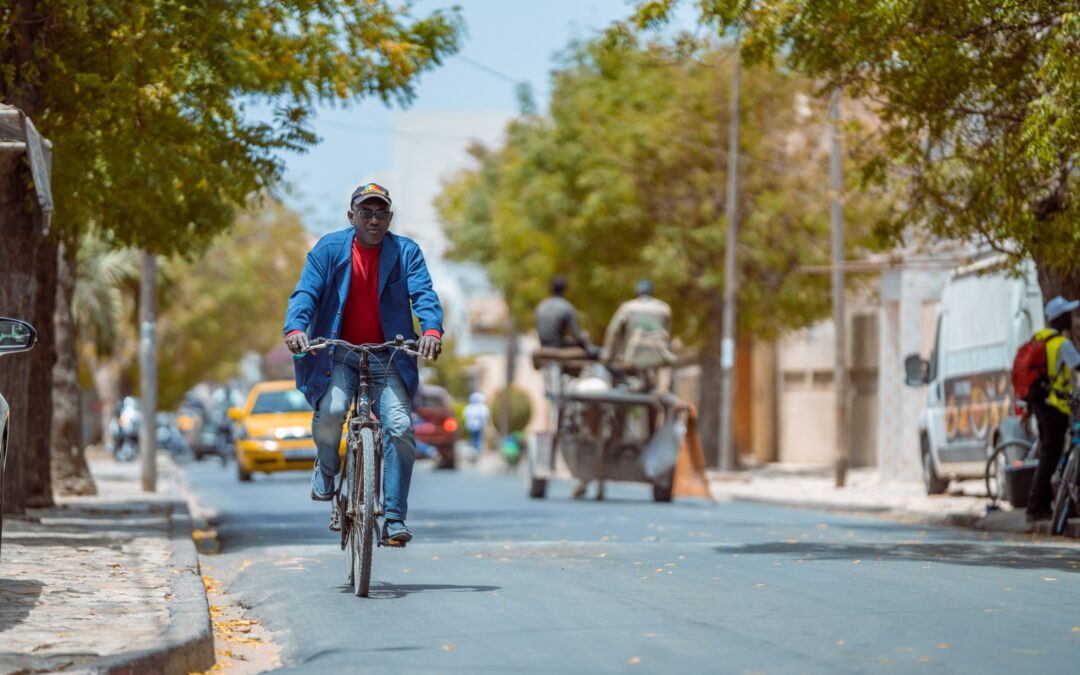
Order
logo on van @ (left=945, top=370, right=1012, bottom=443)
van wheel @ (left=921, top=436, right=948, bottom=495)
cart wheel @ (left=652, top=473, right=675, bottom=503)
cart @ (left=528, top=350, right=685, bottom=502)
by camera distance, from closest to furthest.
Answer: logo on van @ (left=945, top=370, right=1012, bottom=443)
cart @ (left=528, top=350, right=685, bottom=502)
cart wheel @ (left=652, top=473, right=675, bottom=503)
van wheel @ (left=921, top=436, right=948, bottom=495)

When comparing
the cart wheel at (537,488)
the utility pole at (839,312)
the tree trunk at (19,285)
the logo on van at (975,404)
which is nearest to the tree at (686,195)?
the utility pole at (839,312)

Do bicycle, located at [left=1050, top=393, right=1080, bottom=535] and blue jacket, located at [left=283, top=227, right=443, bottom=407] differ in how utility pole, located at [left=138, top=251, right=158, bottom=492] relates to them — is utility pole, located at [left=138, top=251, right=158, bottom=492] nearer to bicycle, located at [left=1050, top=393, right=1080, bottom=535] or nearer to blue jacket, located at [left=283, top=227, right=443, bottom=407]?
bicycle, located at [left=1050, top=393, right=1080, bottom=535]

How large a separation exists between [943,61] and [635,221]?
25.0 metres

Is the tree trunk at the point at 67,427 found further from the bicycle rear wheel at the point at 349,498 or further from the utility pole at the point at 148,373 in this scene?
the bicycle rear wheel at the point at 349,498

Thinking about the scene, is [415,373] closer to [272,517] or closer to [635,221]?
[272,517]

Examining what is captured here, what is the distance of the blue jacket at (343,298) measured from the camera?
979 centimetres

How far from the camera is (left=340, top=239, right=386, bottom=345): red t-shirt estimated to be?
32.8ft

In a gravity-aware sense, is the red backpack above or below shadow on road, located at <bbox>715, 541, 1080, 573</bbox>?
above

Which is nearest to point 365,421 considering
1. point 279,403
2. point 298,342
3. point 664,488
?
point 298,342

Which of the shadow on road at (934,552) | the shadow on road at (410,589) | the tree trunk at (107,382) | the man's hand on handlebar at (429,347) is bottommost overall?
the shadow on road at (410,589)

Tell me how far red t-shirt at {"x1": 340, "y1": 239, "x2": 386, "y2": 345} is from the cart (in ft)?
37.4

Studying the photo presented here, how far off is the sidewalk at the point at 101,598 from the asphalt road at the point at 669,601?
427mm

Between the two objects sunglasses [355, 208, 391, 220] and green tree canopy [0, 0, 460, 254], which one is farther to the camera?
green tree canopy [0, 0, 460, 254]

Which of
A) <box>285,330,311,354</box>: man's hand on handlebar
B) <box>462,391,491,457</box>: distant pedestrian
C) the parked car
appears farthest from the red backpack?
<box>462,391,491,457</box>: distant pedestrian
